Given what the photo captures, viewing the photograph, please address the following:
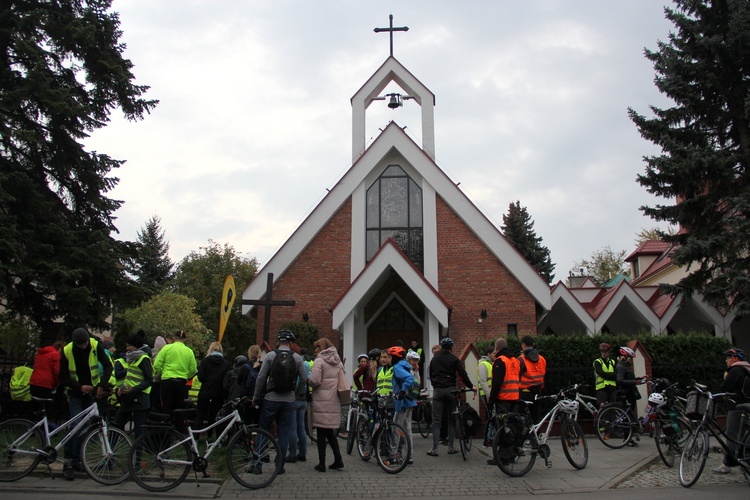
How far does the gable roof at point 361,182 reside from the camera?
17531 millimetres

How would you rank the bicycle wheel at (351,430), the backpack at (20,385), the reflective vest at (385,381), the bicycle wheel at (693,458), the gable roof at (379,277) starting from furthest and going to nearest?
the gable roof at (379,277)
the backpack at (20,385)
the bicycle wheel at (351,430)
the reflective vest at (385,381)
the bicycle wheel at (693,458)

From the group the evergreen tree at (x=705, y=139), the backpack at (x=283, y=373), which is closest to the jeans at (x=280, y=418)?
the backpack at (x=283, y=373)

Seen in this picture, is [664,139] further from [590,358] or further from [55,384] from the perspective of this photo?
[55,384]

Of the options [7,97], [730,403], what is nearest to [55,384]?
[7,97]

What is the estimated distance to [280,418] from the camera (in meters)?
8.20

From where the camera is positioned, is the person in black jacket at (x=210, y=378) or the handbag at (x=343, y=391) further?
the person in black jacket at (x=210, y=378)

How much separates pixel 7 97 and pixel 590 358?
1483 cm

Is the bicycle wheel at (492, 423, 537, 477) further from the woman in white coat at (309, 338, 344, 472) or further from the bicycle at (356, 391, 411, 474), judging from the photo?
the woman in white coat at (309, 338, 344, 472)

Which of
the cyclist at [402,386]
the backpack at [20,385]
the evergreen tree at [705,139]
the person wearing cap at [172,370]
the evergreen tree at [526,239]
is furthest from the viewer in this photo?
the evergreen tree at [526,239]

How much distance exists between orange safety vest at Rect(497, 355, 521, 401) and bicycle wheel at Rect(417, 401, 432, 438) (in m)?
3.59

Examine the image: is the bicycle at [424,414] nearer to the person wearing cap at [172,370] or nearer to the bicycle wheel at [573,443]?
the bicycle wheel at [573,443]

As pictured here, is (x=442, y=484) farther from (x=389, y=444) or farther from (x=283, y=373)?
(x=283, y=373)

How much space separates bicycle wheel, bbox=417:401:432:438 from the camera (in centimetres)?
1227

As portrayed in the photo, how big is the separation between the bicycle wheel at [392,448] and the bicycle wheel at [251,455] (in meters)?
1.57
